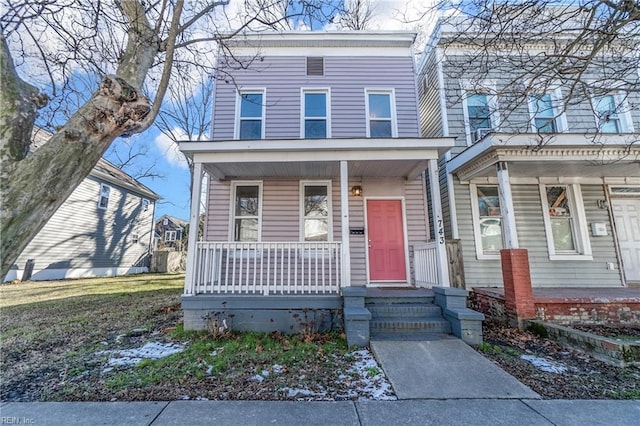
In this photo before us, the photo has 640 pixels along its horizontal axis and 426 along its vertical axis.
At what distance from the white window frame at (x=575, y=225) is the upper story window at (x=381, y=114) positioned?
3873 millimetres

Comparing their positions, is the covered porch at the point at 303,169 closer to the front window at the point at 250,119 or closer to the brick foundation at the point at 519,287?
the brick foundation at the point at 519,287

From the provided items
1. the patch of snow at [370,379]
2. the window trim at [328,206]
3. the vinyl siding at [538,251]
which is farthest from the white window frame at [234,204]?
the vinyl siding at [538,251]

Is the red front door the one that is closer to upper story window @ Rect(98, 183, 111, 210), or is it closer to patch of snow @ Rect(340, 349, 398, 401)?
patch of snow @ Rect(340, 349, 398, 401)

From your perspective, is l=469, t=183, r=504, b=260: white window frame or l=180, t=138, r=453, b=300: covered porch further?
l=469, t=183, r=504, b=260: white window frame

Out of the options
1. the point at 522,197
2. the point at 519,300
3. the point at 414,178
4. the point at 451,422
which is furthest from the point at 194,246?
the point at 522,197

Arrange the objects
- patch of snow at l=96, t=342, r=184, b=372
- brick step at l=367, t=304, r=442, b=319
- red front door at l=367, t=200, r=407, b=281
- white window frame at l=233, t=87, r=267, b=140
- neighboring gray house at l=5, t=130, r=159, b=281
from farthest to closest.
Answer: neighboring gray house at l=5, t=130, r=159, b=281, white window frame at l=233, t=87, r=267, b=140, red front door at l=367, t=200, r=407, b=281, brick step at l=367, t=304, r=442, b=319, patch of snow at l=96, t=342, r=184, b=372

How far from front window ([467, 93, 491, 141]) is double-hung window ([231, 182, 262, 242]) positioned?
5529 mm

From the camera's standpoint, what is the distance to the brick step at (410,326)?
443 centimetres

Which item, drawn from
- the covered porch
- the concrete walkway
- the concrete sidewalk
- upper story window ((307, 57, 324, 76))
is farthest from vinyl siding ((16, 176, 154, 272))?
the concrete walkway

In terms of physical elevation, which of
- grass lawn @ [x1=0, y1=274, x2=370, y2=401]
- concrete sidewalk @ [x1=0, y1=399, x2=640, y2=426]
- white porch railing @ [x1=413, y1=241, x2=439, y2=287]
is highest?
white porch railing @ [x1=413, y1=241, x2=439, y2=287]

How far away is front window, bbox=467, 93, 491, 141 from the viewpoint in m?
7.12

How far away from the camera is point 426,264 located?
18.2ft

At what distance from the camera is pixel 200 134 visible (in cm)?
1248

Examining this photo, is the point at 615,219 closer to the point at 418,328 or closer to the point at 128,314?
the point at 418,328
